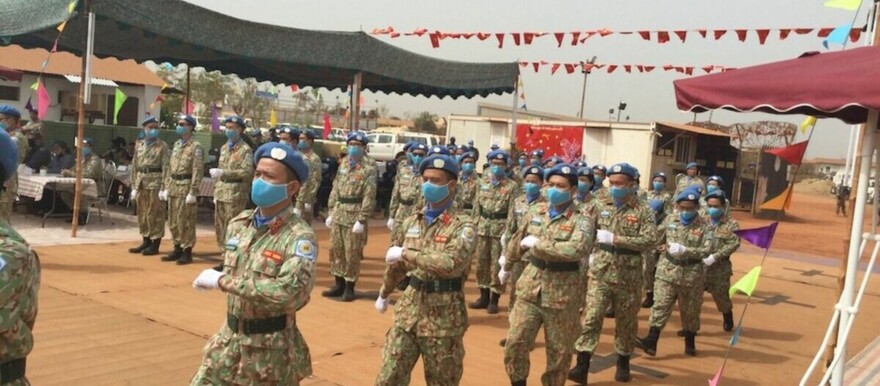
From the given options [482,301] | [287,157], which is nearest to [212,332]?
[482,301]

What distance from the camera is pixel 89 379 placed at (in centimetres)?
523

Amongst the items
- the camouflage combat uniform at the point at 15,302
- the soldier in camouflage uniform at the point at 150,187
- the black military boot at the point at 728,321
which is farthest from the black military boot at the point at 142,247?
the camouflage combat uniform at the point at 15,302

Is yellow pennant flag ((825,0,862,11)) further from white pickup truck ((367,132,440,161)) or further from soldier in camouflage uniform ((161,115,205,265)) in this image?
white pickup truck ((367,132,440,161))

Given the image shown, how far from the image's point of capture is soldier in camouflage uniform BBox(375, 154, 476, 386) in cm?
430

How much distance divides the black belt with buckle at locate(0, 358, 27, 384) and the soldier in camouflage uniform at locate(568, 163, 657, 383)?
15.1 feet

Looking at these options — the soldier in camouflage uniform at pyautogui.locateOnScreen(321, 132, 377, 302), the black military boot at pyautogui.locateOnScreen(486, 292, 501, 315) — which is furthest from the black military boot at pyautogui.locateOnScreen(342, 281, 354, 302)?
the black military boot at pyautogui.locateOnScreen(486, 292, 501, 315)

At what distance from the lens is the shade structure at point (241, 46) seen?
993 cm

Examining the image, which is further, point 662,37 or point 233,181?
point 662,37

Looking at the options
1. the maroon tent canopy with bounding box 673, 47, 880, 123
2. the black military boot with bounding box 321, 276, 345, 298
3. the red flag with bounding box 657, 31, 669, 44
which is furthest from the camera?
the red flag with bounding box 657, 31, 669, 44

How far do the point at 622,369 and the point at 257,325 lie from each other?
4154 mm

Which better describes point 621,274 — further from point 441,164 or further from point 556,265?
point 441,164

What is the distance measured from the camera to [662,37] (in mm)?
12609

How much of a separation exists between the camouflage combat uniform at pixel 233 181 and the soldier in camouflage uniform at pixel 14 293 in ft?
22.4

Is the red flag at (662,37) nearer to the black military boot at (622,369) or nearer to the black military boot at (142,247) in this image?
the black military boot at (622,369)
